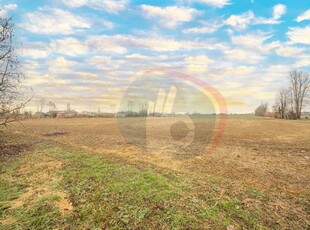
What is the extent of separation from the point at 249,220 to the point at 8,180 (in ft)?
31.9

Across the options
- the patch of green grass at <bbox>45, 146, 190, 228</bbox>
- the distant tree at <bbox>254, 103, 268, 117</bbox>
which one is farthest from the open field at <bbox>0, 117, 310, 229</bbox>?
the distant tree at <bbox>254, 103, 268, 117</bbox>

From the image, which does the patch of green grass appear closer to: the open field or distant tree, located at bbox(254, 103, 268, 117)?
the open field

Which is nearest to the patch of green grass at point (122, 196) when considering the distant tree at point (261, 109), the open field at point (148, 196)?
the open field at point (148, 196)

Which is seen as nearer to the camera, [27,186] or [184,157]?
[27,186]

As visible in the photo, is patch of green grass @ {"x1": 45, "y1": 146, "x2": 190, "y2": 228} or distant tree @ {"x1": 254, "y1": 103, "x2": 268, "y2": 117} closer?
patch of green grass @ {"x1": 45, "y1": 146, "x2": 190, "y2": 228}

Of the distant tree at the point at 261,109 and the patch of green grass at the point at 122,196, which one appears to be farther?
the distant tree at the point at 261,109

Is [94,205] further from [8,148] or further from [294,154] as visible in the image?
[294,154]

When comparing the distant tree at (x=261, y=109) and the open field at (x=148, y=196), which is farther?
the distant tree at (x=261, y=109)

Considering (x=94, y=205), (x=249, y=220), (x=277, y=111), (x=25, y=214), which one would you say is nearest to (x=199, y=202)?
(x=249, y=220)

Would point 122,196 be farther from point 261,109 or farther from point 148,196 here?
point 261,109

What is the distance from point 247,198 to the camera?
8273 mm

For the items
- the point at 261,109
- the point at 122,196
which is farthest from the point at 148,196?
the point at 261,109

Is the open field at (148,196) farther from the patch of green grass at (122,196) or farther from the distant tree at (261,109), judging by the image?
the distant tree at (261,109)

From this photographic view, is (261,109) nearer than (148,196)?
No
